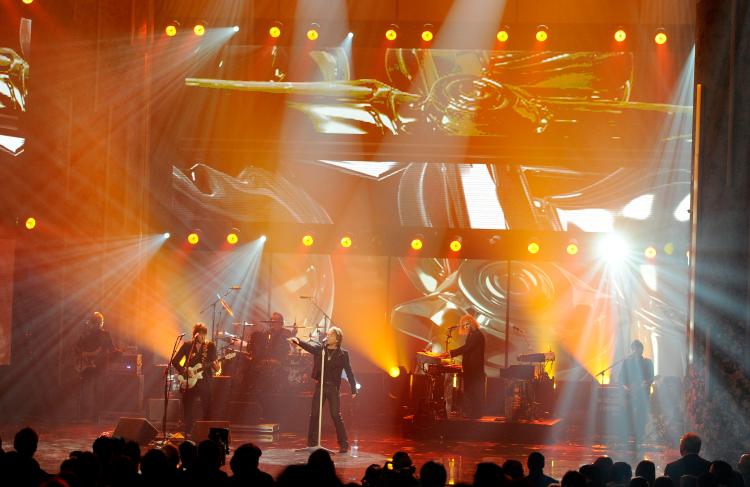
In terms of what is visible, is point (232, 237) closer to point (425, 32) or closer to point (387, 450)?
point (425, 32)

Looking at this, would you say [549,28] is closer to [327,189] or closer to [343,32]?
[343,32]

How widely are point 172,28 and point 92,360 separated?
5.67 m

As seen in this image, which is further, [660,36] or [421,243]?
[421,243]

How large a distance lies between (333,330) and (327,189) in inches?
275

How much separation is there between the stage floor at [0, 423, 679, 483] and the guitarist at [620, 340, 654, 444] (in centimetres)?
43

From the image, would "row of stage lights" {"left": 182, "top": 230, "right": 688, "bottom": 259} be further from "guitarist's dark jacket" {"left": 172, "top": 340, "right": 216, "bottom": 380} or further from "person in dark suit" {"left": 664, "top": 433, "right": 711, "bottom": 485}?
"person in dark suit" {"left": 664, "top": 433, "right": 711, "bottom": 485}

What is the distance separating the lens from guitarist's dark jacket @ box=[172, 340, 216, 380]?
13.2m

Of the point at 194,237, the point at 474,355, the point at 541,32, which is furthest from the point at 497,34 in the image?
the point at 194,237

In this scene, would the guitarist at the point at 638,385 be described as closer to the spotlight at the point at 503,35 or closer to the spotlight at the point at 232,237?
the spotlight at the point at 503,35

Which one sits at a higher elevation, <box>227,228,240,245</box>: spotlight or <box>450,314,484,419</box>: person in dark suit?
<box>227,228,240,245</box>: spotlight

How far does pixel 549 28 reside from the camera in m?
18.4

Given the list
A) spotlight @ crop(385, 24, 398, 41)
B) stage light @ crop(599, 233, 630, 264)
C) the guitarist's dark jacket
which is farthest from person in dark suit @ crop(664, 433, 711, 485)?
spotlight @ crop(385, 24, 398, 41)

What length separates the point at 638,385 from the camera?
14.9m

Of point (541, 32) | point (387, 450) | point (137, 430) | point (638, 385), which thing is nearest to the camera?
point (137, 430)
